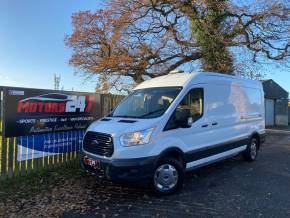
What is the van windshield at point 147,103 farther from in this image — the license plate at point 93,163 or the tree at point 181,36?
the tree at point 181,36

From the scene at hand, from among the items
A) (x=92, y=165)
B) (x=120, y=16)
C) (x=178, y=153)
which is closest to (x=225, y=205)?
(x=178, y=153)

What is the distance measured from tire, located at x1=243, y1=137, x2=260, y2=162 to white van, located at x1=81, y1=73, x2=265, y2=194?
0.81 metres

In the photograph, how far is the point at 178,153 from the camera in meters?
5.88

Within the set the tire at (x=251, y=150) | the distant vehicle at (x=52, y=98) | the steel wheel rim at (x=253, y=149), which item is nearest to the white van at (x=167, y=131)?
the tire at (x=251, y=150)

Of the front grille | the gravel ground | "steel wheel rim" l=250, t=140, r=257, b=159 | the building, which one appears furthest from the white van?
the building

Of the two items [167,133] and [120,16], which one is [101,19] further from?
[167,133]

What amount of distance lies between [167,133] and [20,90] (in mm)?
3682

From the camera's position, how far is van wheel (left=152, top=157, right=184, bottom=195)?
18.1 feet

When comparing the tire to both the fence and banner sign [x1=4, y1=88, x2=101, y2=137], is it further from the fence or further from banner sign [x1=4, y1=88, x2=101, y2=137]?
the fence

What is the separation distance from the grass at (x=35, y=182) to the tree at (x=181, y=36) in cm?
1082

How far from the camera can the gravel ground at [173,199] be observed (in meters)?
4.78

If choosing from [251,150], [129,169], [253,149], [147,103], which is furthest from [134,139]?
[253,149]

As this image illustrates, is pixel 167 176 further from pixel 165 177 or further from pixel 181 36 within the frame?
pixel 181 36

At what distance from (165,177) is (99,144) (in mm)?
1447
